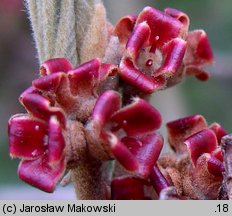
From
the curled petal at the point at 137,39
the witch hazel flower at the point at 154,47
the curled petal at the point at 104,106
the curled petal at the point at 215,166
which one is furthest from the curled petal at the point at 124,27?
the curled petal at the point at 215,166

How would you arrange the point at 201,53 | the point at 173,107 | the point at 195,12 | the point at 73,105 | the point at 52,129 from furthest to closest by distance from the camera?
1. the point at 195,12
2. the point at 173,107
3. the point at 201,53
4. the point at 73,105
5. the point at 52,129

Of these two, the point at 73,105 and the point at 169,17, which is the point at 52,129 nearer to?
the point at 73,105

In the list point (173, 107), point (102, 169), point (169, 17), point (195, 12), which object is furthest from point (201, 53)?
point (195, 12)

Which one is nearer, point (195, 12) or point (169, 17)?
point (169, 17)

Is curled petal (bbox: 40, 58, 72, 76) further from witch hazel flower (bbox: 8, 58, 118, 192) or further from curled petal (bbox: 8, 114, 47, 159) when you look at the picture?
curled petal (bbox: 8, 114, 47, 159)

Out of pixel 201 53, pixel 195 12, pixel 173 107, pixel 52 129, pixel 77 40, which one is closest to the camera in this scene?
pixel 52 129

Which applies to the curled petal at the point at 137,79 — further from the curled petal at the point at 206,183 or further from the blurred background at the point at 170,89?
the blurred background at the point at 170,89

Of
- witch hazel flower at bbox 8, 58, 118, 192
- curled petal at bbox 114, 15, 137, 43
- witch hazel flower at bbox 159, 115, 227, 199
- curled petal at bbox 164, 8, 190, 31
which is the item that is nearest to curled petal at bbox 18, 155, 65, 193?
witch hazel flower at bbox 8, 58, 118, 192
